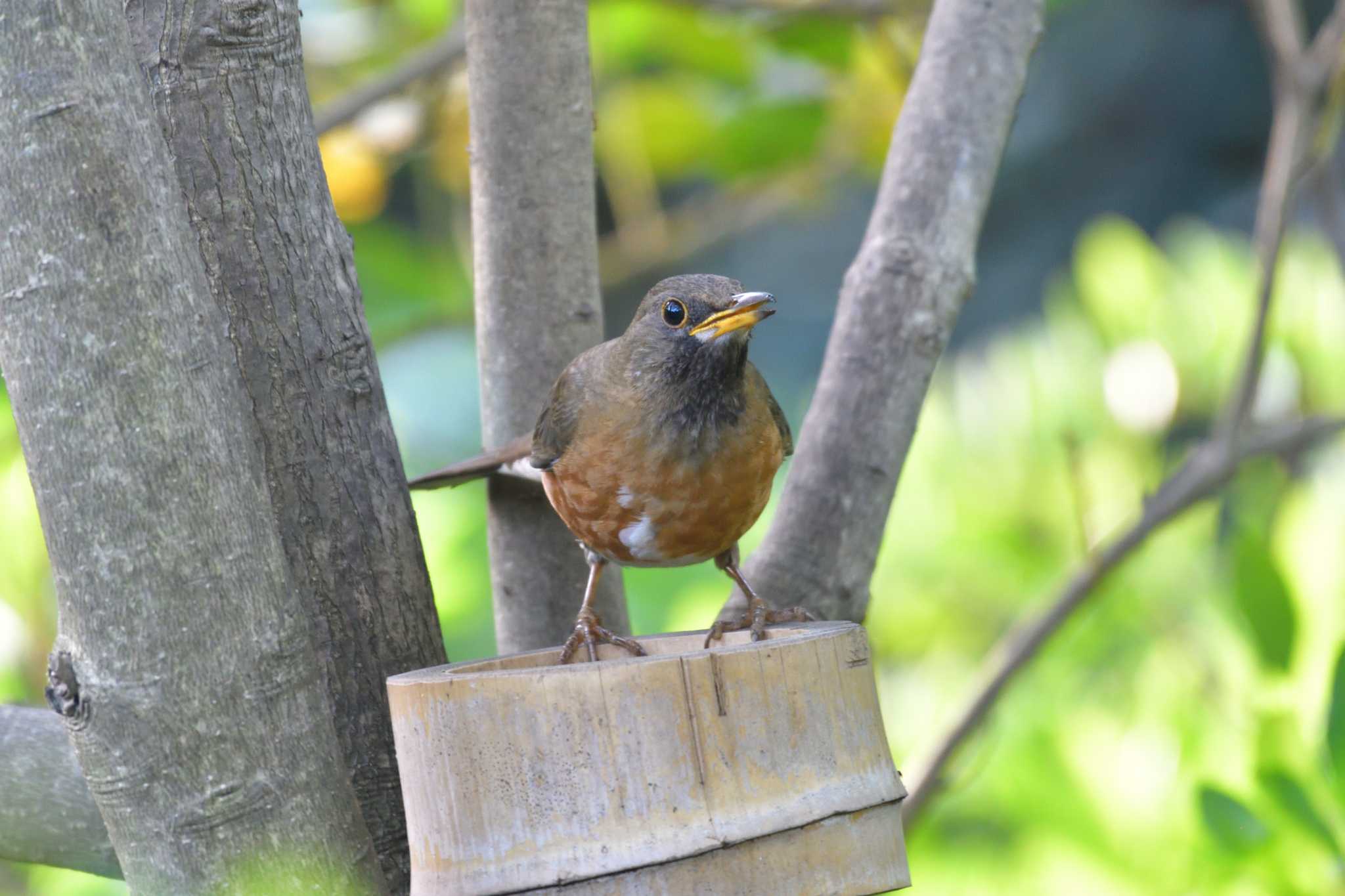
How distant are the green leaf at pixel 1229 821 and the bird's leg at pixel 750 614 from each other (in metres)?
0.62

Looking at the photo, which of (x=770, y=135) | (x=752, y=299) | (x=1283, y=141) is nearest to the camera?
(x=752, y=299)

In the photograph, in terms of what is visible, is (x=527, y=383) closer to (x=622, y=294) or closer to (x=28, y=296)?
(x=28, y=296)

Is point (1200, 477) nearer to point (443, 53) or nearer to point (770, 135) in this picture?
point (770, 135)

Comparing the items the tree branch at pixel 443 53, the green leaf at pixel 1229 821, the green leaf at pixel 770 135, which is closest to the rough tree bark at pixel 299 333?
the green leaf at pixel 1229 821

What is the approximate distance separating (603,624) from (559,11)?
3.17ft

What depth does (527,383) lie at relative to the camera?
83.7 inches

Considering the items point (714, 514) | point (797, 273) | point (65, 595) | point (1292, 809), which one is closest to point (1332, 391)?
point (1292, 809)

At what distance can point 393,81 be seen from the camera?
3.27 metres

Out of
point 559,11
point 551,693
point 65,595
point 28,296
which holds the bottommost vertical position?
point 551,693

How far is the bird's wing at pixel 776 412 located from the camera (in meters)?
2.07

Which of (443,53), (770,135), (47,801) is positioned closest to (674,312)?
(47,801)

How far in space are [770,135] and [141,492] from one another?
3.20 m

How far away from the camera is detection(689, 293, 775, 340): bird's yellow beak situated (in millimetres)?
1841

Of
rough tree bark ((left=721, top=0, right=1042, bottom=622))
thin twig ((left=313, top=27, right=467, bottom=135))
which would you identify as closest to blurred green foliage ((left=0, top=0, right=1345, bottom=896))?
thin twig ((left=313, top=27, right=467, bottom=135))
